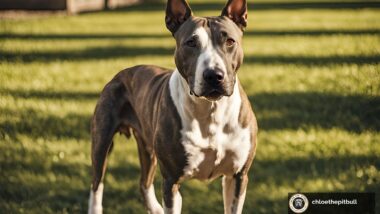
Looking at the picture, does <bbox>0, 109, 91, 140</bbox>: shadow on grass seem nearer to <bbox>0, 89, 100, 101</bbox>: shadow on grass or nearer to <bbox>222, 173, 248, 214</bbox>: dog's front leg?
<bbox>0, 89, 100, 101</bbox>: shadow on grass

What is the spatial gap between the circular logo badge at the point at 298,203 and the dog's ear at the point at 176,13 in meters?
1.50

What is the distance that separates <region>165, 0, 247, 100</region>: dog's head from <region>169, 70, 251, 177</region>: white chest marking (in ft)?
0.66

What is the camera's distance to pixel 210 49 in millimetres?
3371

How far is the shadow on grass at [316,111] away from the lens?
6406 mm

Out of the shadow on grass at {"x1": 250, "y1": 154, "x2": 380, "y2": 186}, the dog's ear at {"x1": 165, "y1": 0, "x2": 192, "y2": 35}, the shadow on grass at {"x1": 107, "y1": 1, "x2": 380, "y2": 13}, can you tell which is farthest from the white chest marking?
the shadow on grass at {"x1": 107, "y1": 1, "x2": 380, "y2": 13}

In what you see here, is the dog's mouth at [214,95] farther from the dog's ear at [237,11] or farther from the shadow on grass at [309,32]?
the shadow on grass at [309,32]

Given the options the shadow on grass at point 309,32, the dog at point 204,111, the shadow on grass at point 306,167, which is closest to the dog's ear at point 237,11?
the dog at point 204,111

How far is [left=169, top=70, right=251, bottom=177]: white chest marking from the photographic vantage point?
355 centimetres

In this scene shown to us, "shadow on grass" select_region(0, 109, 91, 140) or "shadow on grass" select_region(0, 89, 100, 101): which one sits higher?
"shadow on grass" select_region(0, 109, 91, 140)

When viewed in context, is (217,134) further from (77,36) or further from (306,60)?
(77,36)

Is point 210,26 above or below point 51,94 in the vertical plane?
above

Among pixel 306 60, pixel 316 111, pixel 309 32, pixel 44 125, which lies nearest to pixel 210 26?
pixel 44 125

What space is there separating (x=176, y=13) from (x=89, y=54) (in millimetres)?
7573

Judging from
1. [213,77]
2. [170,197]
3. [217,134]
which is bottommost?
[170,197]
